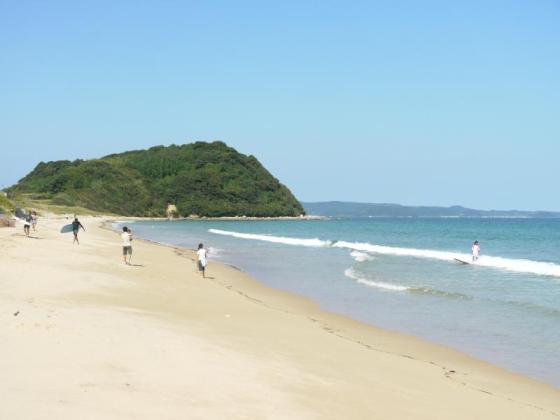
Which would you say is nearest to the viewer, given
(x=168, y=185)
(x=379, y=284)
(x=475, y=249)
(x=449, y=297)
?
(x=449, y=297)

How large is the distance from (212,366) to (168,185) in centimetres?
17238

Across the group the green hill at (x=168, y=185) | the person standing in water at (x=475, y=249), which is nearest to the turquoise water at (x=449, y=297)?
the person standing in water at (x=475, y=249)

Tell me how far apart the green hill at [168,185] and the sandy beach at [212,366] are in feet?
439

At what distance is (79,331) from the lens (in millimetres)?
8758

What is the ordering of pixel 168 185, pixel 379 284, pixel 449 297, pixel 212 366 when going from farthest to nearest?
pixel 168 185, pixel 379 284, pixel 449 297, pixel 212 366

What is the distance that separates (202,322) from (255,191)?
171640 mm

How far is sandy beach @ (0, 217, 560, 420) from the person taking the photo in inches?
242

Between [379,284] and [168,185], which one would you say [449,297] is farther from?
[168,185]

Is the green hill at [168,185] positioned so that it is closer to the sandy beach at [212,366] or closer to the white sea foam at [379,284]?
the white sea foam at [379,284]

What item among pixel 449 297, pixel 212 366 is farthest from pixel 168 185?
pixel 212 366

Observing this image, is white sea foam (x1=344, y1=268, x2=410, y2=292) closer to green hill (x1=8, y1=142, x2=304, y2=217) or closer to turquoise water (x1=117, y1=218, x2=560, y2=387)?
turquoise water (x1=117, y1=218, x2=560, y2=387)

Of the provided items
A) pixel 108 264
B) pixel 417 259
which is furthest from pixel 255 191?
pixel 108 264

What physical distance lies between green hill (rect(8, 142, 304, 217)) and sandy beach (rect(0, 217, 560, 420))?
134m

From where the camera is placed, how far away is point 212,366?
7.96m
